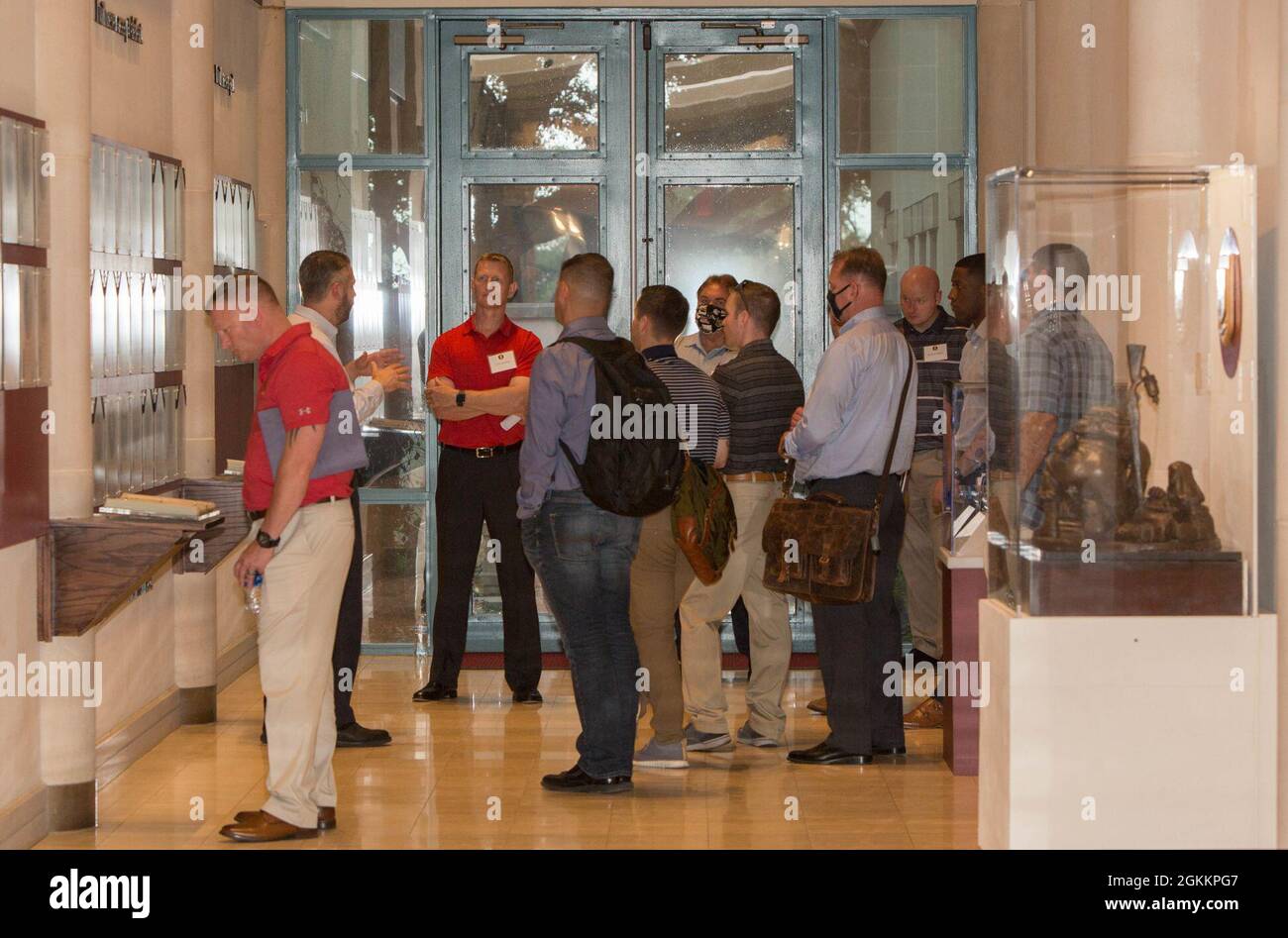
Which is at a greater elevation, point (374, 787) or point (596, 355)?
point (596, 355)

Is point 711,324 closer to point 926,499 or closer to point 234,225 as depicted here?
point 926,499

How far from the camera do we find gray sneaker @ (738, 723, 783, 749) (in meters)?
6.19

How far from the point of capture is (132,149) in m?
5.83

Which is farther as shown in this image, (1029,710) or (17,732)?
(17,732)

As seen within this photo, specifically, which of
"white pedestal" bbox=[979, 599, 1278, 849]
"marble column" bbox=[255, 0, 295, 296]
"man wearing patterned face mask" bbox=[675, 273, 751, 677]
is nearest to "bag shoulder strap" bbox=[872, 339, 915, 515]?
"man wearing patterned face mask" bbox=[675, 273, 751, 677]

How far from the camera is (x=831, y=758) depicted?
5863 mm

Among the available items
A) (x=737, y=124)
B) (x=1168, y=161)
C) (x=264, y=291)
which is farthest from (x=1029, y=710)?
(x=737, y=124)

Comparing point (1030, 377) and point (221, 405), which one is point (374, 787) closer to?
point (221, 405)

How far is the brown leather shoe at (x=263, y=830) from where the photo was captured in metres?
4.79

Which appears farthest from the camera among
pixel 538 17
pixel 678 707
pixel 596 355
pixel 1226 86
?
pixel 538 17

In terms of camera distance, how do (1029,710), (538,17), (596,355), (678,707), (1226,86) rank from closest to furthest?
(1029,710), (1226,86), (596,355), (678,707), (538,17)

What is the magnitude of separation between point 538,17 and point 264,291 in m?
3.69

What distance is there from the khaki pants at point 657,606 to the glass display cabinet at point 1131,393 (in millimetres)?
1917

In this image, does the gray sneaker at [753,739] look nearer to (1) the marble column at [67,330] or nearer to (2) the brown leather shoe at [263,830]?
(2) the brown leather shoe at [263,830]
